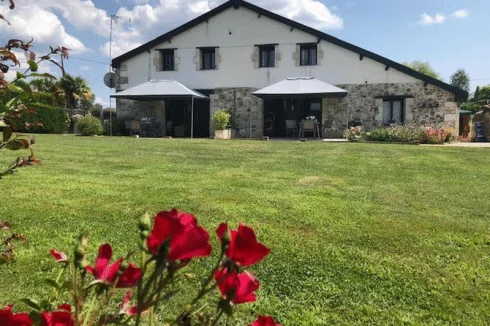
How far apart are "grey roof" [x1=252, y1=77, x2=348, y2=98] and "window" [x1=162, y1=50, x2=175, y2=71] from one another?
650 cm

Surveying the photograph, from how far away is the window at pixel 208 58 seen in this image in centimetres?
2127

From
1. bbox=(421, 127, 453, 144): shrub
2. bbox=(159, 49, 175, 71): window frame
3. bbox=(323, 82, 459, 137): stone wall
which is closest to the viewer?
bbox=(421, 127, 453, 144): shrub

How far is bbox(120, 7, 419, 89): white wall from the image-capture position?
63.4ft

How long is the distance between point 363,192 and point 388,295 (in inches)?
120

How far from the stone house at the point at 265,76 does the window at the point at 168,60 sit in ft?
0.17

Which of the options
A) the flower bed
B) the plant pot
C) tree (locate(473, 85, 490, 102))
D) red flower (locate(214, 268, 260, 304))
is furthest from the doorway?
tree (locate(473, 85, 490, 102))

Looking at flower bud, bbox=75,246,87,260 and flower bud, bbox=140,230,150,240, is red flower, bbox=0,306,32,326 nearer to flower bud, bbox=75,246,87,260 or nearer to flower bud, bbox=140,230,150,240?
flower bud, bbox=75,246,87,260

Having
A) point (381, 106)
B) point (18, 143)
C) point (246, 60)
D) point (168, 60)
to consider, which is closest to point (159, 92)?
point (168, 60)

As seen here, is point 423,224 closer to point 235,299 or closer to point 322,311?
point 322,311

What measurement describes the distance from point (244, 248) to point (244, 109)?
20.1 m

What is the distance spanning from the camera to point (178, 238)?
0.65 meters

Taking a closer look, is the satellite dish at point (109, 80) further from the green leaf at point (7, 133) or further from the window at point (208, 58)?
the green leaf at point (7, 133)

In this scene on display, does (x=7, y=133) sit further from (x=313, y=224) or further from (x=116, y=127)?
(x=116, y=127)

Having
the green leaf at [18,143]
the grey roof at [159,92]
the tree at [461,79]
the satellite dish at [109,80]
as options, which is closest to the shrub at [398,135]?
the grey roof at [159,92]
